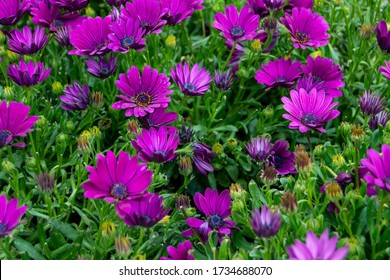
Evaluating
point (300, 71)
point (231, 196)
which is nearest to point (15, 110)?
point (231, 196)

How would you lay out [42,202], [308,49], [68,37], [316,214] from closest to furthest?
[316,214] → [42,202] → [68,37] → [308,49]

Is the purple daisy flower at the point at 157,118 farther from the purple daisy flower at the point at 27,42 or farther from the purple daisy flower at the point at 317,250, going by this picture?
the purple daisy flower at the point at 317,250

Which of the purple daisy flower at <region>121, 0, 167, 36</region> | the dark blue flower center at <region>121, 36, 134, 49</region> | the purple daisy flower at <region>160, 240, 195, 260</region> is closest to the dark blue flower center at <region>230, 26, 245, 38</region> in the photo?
the purple daisy flower at <region>121, 0, 167, 36</region>

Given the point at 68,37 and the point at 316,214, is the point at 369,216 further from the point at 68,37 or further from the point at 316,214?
the point at 68,37

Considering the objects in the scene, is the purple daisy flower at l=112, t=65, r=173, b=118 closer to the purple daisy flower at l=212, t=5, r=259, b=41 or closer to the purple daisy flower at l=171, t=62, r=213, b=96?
the purple daisy flower at l=171, t=62, r=213, b=96
